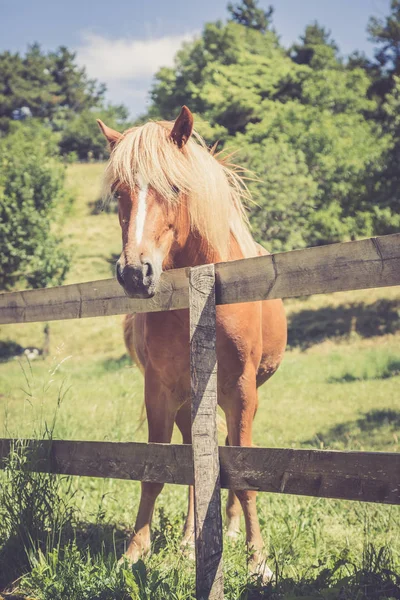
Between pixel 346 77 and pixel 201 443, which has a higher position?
pixel 346 77

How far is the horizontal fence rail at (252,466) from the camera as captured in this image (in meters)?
2.49

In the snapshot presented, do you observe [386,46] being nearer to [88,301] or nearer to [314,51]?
[314,51]

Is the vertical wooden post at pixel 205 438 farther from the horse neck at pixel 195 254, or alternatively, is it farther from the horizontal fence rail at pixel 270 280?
the horse neck at pixel 195 254

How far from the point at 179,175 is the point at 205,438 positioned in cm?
159

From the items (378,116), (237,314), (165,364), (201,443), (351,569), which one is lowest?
(351,569)

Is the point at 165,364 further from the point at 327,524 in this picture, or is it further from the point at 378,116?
the point at 378,116

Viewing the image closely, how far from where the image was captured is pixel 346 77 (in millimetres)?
44812

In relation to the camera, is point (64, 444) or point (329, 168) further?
point (329, 168)

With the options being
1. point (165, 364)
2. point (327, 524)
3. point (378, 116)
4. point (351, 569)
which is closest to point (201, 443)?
point (165, 364)

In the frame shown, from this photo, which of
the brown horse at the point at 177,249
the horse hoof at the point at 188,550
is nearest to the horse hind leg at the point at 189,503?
the horse hoof at the point at 188,550

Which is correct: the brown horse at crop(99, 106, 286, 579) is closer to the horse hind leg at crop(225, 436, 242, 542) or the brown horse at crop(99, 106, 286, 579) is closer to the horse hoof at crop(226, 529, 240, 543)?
the horse hoof at crop(226, 529, 240, 543)

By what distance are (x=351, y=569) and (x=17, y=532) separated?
1974 mm

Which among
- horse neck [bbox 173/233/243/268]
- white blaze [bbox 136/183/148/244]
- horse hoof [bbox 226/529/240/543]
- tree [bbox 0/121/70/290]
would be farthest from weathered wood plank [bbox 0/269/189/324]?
tree [bbox 0/121/70/290]

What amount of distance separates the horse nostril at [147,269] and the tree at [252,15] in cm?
6413
